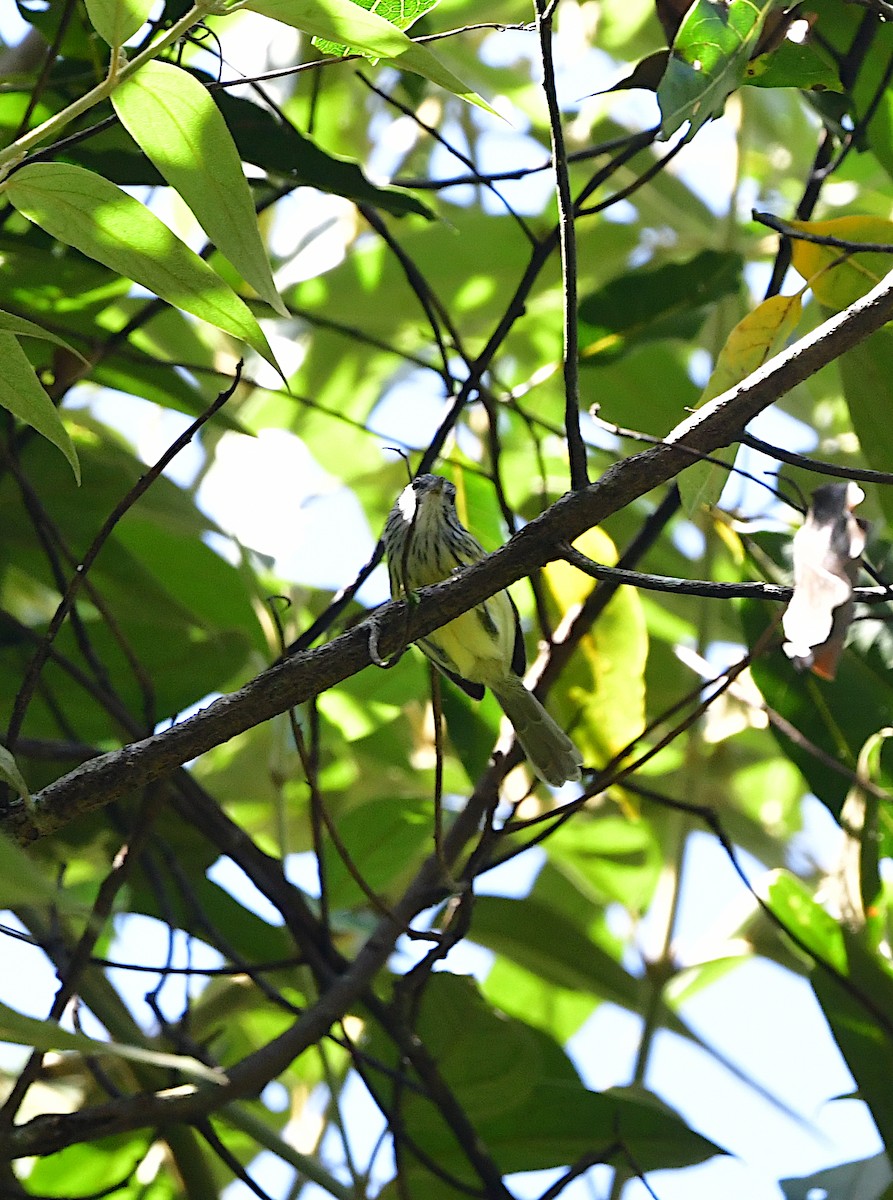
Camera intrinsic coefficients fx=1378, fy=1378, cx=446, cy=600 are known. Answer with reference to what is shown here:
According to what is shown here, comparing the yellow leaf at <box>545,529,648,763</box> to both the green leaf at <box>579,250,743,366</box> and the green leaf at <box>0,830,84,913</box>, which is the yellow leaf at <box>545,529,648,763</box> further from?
the green leaf at <box>0,830,84,913</box>

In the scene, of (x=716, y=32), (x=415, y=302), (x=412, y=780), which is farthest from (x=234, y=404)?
(x=716, y=32)

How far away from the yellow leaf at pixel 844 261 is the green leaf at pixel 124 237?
0.79 metres

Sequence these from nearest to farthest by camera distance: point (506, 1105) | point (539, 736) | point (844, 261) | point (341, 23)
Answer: point (341, 23) < point (844, 261) < point (506, 1105) < point (539, 736)

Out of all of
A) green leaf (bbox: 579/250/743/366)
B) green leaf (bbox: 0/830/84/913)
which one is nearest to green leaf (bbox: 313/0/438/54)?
green leaf (bbox: 0/830/84/913)

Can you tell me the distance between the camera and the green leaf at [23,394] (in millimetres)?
1288

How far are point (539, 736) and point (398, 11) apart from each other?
49.0 inches

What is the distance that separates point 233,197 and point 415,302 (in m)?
1.62

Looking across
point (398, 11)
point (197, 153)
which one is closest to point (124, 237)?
point (197, 153)

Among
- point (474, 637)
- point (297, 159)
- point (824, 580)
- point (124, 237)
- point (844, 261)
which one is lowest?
point (824, 580)

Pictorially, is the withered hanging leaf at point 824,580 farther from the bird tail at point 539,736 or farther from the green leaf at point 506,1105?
the green leaf at point 506,1105

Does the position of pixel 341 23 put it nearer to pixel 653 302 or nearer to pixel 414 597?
pixel 414 597

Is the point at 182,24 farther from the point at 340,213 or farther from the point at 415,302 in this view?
the point at 340,213

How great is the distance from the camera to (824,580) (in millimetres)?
1097

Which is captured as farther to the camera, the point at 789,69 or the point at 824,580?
the point at 789,69
